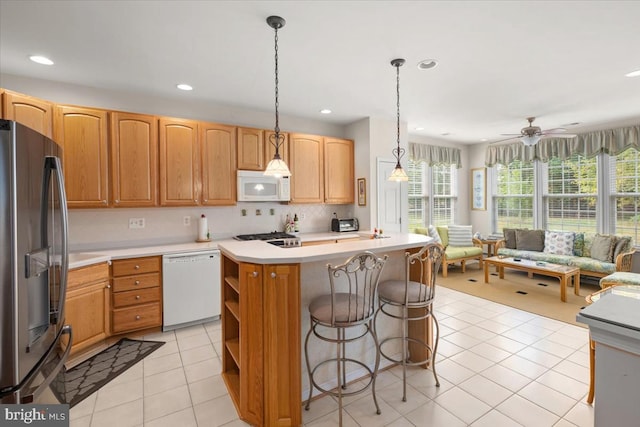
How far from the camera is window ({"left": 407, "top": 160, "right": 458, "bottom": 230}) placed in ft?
20.3

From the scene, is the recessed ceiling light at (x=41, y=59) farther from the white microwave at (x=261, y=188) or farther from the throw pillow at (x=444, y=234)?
the throw pillow at (x=444, y=234)

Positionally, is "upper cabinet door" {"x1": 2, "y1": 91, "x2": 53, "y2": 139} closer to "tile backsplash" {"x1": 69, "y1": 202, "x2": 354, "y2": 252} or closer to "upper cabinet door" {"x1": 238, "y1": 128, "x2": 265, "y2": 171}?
"tile backsplash" {"x1": 69, "y1": 202, "x2": 354, "y2": 252}

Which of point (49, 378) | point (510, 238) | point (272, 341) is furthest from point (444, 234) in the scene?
point (49, 378)

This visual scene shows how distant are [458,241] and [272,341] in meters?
5.13

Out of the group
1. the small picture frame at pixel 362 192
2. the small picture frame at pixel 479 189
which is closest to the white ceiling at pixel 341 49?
the small picture frame at pixel 362 192

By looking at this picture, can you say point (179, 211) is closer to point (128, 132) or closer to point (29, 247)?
point (128, 132)

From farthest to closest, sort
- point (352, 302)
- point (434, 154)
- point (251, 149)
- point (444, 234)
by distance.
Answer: point (434, 154) → point (444, 234) → point (251, 149) → point (352, 302)

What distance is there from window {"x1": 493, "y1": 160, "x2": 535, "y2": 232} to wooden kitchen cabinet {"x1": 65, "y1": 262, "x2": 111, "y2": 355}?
23.1ft

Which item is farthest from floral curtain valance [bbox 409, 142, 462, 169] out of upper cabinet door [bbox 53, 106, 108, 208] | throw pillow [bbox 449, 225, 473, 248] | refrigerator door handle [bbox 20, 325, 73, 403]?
refrigerator door handle [bbox 20, 325, 73, 403]

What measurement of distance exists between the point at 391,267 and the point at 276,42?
2049mm

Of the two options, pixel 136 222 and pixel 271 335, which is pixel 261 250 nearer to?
pixel 271 335

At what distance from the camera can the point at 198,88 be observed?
3.36 metres

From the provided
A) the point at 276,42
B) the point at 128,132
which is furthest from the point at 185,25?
the point at 128,132

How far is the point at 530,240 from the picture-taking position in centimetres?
557
